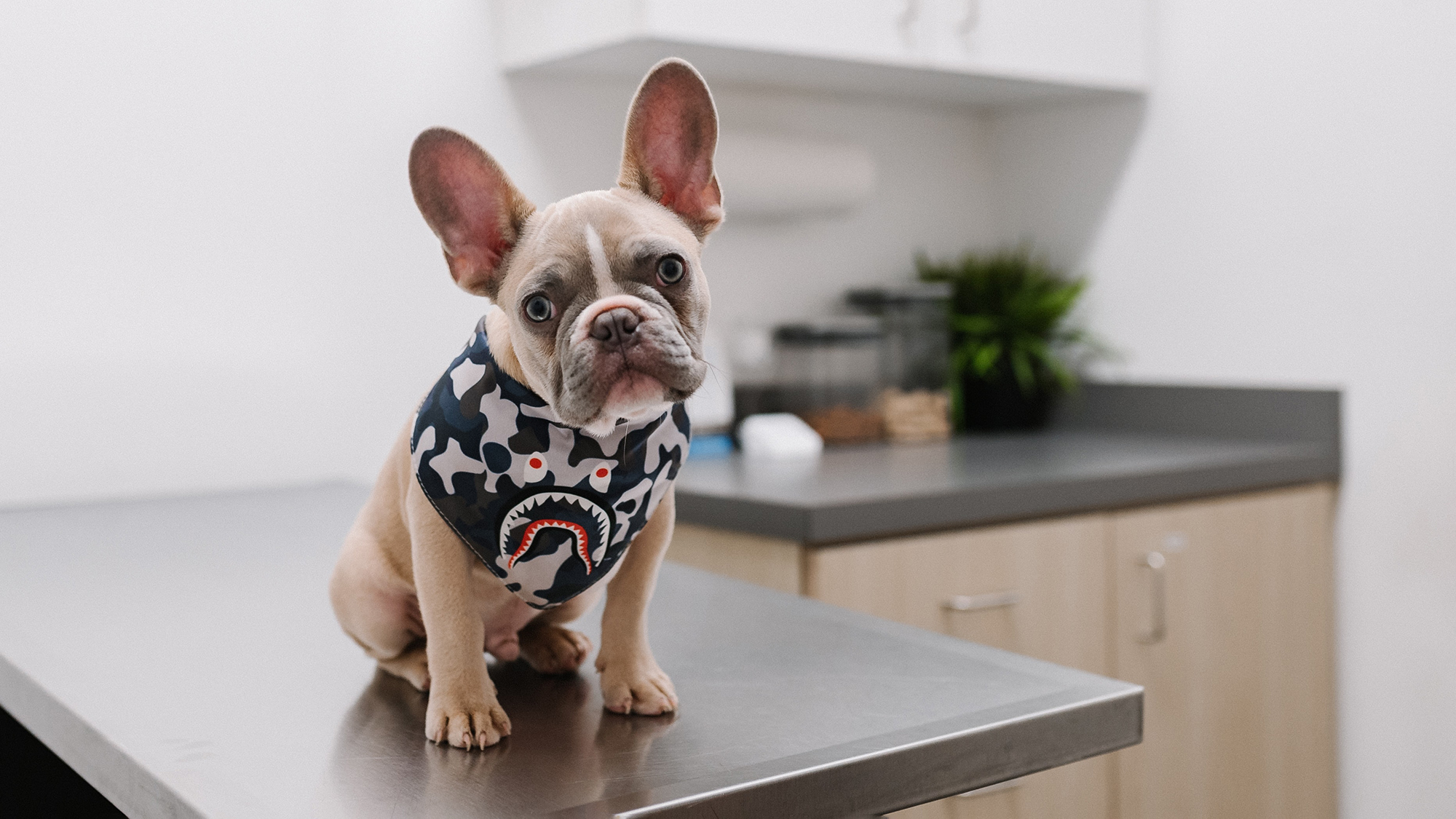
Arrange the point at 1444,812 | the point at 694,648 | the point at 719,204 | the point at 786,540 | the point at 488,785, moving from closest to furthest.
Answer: the point at 488,785, the point at 719,204, the point at 694,648, the point at 786,540, the point at 1444,812

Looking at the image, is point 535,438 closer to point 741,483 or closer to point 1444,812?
point 741,483

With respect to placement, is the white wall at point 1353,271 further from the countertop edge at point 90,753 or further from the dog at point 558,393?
the countertop edge at point 90,753

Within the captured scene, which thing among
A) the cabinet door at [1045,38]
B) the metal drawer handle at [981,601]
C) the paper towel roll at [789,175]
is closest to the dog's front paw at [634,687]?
the metal drawer handle at [981,601]

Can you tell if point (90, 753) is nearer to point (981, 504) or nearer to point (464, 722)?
point (464, 722)

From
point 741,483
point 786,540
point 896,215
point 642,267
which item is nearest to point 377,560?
point 642,267

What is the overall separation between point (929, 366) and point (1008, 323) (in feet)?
0.64

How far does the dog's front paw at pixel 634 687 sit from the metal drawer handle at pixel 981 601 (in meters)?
0.94

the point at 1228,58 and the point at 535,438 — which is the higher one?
the point at 1228,58

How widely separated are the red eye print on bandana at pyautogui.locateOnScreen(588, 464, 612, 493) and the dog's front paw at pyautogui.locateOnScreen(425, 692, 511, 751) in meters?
0.16

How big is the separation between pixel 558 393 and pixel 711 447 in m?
1.48

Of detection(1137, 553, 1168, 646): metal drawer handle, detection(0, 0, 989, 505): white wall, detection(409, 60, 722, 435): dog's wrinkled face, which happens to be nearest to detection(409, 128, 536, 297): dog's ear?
detection(409, 60, 722, 435): dog's wrinkled face

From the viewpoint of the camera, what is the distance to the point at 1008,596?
1765 millimetres

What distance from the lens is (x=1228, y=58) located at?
2.27 metres

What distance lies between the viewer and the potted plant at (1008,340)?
2.48m
